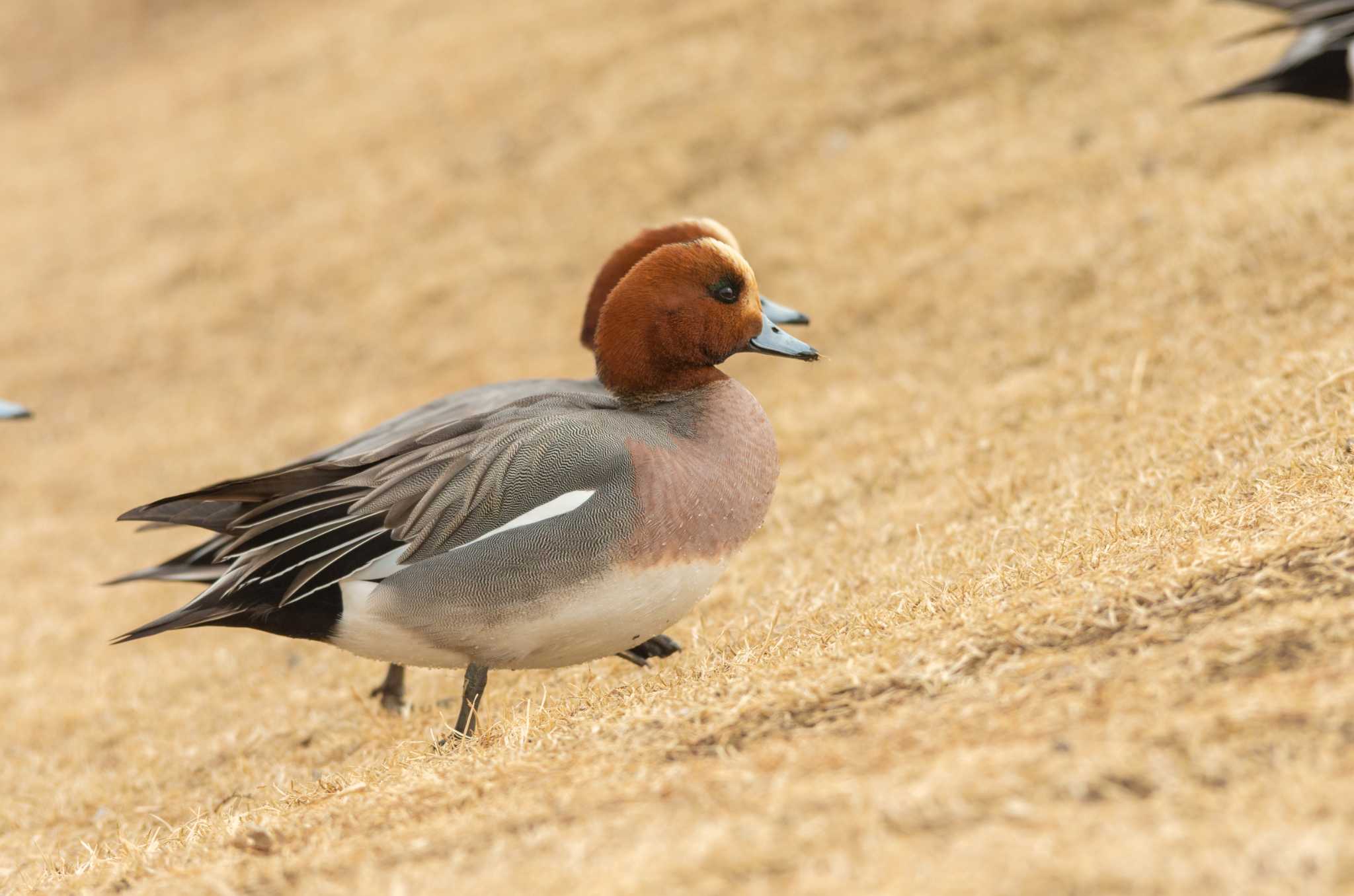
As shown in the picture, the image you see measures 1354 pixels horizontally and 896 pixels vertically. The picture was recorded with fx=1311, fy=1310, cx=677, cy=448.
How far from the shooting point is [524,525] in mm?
3039

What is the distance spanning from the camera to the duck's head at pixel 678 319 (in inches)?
133

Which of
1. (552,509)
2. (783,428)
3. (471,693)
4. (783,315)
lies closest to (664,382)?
(552,509)

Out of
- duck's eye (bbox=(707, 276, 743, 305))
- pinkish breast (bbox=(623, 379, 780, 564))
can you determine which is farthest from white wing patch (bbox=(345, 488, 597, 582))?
duck's eye (bbox=(707, 276, 743, 305))

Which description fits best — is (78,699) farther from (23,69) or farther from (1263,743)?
(23,69)

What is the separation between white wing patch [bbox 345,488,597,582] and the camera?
119 inches

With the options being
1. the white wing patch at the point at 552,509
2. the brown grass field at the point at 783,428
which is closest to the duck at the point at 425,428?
the brown grass field at the point at 783,428

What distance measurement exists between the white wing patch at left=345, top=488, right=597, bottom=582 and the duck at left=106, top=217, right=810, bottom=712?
448 mm

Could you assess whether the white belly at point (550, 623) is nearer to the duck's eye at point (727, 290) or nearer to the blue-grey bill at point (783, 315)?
the duck's eye at point (727, 290)

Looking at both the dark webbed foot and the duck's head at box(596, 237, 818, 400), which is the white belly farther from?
the duck's head at box(596, 237, 818, 400)

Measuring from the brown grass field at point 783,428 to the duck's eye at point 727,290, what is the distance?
87cm

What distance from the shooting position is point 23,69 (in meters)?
17.4

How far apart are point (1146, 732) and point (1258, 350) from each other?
3.29 m

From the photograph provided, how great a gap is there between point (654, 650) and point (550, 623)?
75 centimetres

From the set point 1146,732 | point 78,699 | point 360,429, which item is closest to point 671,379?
point 1146,732
